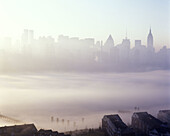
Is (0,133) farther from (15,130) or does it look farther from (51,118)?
(51,118)

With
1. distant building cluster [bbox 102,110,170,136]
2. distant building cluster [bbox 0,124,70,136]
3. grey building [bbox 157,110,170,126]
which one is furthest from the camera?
grey building [bbox 157,110,170,126]

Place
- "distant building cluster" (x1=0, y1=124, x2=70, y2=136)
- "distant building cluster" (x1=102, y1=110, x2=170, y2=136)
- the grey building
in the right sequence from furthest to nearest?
the grey building < "distant building cluster" (x1=102, y1=110, x2=170, y2=136) < "distant building cluster" (x1=0, y1=124, x2=70, y2=136)

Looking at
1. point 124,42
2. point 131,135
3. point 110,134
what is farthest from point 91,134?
point 124,42

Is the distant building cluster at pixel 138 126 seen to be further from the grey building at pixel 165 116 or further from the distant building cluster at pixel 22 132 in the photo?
the distant building cluster at pixel 22 132

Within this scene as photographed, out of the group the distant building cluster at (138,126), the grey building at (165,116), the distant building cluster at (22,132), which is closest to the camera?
the distant building cluster at (22,132)

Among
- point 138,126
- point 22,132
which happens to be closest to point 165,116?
point 138,126

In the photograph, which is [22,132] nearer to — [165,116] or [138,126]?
[138,126]

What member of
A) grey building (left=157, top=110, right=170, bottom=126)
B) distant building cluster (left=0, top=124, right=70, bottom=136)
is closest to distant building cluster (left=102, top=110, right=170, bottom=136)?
grey building (left=157, top=110, right=170, bottom=126)

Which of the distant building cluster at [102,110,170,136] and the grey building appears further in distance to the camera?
the grey building

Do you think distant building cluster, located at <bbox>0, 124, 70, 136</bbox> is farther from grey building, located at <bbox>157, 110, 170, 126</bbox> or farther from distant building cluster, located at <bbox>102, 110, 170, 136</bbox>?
grey building, located at <bbox>157, 110, 170, 126</bbox>

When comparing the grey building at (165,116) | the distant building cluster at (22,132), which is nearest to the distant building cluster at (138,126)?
the grey building at (165,116)
